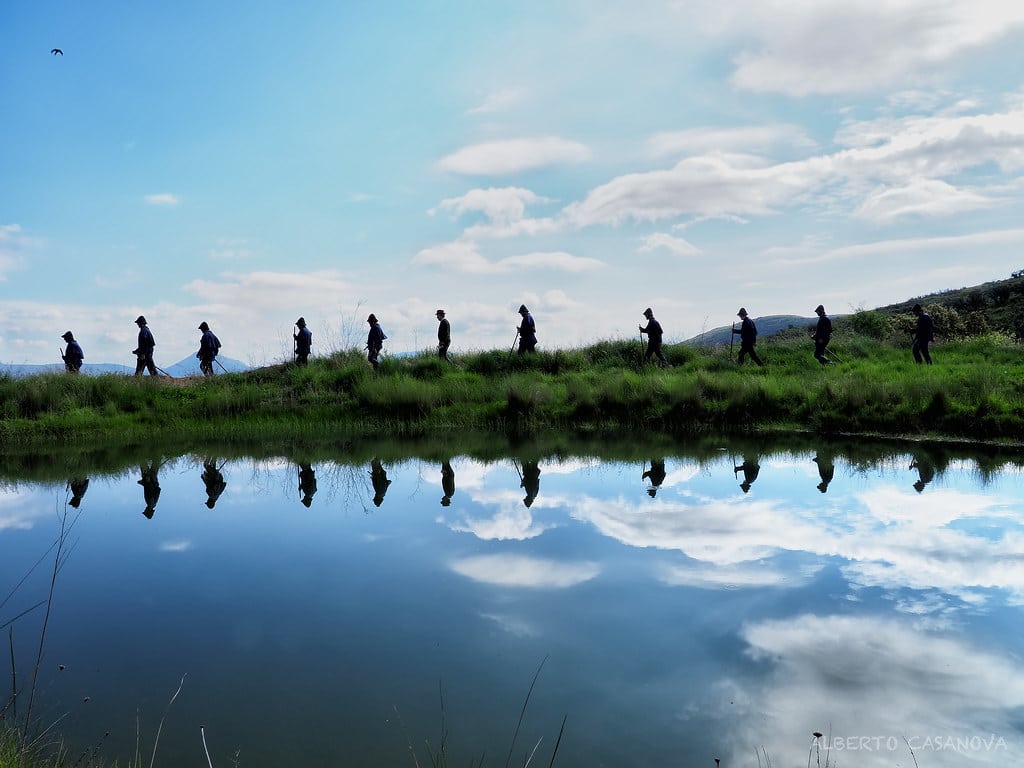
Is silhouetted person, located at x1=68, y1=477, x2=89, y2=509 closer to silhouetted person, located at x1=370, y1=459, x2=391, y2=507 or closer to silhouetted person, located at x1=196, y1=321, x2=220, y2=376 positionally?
silhouetted person, located at x1=370, y1=459, x2=391, y2=507

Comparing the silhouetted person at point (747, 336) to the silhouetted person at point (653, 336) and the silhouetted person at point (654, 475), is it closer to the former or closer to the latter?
the silhouetted person at point (653, 336)

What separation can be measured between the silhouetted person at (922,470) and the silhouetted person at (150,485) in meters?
10.8

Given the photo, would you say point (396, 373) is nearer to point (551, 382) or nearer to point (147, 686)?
point (551, 382)

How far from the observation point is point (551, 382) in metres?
20.5

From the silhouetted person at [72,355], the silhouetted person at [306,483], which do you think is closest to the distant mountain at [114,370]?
the silhouetted person at [72,355]

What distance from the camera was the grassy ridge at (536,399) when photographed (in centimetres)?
1536

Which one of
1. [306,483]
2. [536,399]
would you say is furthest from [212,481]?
[536,399]

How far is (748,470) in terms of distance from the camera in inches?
479

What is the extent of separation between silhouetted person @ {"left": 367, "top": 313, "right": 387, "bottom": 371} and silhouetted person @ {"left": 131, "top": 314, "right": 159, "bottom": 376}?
6417mm

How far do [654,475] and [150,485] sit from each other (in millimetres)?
8333

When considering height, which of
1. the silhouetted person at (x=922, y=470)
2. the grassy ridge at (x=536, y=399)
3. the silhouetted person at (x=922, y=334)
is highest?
the silhouetted person at (x=922, y=334)

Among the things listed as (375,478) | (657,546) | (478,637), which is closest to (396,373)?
(375,478)

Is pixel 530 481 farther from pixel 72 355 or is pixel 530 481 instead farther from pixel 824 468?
pixel 72 355

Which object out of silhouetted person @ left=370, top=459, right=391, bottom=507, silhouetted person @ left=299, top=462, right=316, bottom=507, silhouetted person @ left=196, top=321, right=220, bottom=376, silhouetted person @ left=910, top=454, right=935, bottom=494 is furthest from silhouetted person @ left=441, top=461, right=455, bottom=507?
silhouetted person @ left=196, top=321, right=220, bottom=376
